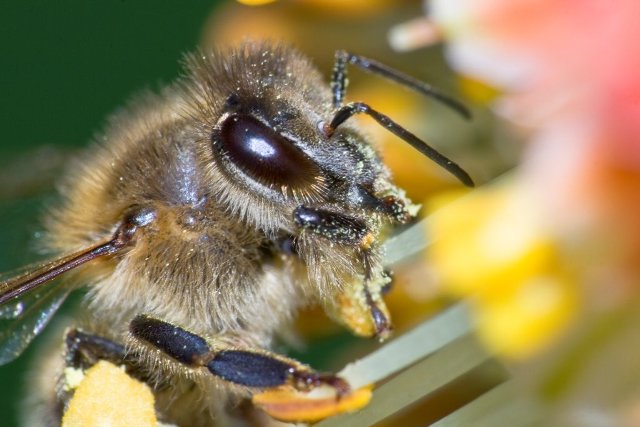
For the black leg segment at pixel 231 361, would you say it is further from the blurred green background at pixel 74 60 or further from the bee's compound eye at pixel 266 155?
the blurred green background at pixel 74 60

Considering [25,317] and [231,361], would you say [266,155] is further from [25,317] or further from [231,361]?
[25,317]

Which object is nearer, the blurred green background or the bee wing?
the bee wing

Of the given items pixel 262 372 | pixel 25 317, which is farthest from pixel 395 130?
pixel 25 317

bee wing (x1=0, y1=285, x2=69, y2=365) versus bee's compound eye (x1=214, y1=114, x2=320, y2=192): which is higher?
bee wing (x1=0, y1=285, x2=69, y2=365)

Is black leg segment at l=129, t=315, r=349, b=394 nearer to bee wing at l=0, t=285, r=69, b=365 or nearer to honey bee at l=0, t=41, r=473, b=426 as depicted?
honey bee at l=0, t=41, r=473, b=426

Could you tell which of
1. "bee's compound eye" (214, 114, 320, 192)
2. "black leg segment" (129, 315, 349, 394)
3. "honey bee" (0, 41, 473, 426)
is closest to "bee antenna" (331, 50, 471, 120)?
"honey bee" (0, 41, 473, 426)

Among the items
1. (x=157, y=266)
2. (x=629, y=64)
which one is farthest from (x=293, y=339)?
(x=629, y=64)

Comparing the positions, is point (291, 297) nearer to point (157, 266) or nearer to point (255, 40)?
point (157, 266)
